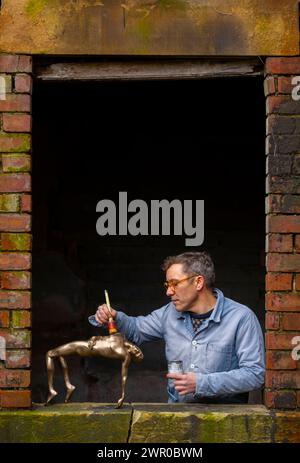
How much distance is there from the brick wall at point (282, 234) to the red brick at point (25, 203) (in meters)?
1.25

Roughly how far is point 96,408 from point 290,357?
1.07 meters

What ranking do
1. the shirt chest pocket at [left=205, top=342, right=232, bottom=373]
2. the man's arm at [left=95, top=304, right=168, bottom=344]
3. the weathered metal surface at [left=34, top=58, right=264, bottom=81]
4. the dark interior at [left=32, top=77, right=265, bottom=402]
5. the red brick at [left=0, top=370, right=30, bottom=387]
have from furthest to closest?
the dark interior at [left=32, top=77, right=265, bottom=402]
the man's arm at [left=95, top=304, right=168, bottom=344]
the shirt chest pocket at [left=205, top=342, right=232, bottom=373]
the weathered metal surface at [left=34, top=58, right=264, bottom=81]
the red brick at [left=0, top=370, right=30, bottom=387]

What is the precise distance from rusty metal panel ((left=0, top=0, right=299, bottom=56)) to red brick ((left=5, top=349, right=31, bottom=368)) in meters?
1.57

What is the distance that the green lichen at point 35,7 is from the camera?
15.8 feet

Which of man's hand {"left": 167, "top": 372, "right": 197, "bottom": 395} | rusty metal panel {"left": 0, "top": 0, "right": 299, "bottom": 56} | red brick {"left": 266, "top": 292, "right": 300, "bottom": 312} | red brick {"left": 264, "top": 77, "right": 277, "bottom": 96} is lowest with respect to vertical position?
man's hand {"left": 167, "top": 372, "right": 197, "bottom": 395}

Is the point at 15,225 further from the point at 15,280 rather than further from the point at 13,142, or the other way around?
the point at 13,142

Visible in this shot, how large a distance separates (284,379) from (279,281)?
509mm

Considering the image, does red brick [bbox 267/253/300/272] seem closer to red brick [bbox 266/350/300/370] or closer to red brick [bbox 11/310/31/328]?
red brick [bbox 266/350/300/370]

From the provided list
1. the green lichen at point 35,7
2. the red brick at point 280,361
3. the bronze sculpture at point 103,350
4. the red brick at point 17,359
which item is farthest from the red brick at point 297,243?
the green lichen at point 35,7

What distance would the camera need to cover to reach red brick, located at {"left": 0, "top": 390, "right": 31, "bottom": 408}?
15.7 ft

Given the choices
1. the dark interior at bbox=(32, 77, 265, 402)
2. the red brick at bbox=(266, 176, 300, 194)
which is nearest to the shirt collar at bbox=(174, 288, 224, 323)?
the red brick at bbox=(266, 176, 300, 194)

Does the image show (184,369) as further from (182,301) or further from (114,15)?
(114,15)

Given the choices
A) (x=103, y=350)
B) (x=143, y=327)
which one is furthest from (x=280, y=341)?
(x=143, y=327)

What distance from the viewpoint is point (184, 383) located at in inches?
191
